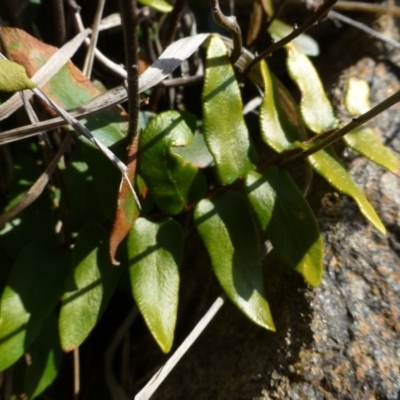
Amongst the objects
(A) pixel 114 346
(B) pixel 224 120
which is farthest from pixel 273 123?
(A) pixel 114 346

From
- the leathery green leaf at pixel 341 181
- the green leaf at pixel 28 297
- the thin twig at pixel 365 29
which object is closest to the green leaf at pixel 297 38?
the thin twig at pixel 365 29

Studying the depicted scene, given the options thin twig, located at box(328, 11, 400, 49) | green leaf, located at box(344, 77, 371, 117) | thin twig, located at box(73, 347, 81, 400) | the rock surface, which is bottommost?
the rock surface

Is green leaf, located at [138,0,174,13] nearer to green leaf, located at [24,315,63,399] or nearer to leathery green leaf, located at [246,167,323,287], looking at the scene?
leathery green leaf, located at [246,167,323,287]

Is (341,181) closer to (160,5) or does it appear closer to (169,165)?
(169,165)

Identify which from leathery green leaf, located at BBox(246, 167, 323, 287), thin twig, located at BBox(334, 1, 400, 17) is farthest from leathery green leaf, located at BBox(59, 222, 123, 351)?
thin twig, located at BBox(334, 1, 400, 17)

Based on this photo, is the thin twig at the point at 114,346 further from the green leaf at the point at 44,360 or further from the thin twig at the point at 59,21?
the thin twig at the point at 59,21
